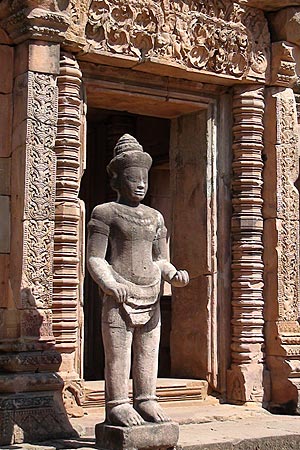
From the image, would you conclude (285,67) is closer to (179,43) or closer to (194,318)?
(179,43)

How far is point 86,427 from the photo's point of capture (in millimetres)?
8422

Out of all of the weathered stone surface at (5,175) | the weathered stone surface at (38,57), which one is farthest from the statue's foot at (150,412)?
the weathered stone surface at (38,57)

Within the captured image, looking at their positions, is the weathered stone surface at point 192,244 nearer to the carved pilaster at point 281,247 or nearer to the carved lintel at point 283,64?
the carved pilaster at point 281,247

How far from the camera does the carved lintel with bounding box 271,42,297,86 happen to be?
10.5 m

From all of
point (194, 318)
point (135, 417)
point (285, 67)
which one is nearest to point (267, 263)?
point (194, 318)

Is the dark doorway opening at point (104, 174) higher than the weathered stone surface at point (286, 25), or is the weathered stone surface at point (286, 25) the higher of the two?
the weathered stone surface at point (286, 25)

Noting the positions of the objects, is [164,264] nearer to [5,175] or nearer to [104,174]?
[5,175]

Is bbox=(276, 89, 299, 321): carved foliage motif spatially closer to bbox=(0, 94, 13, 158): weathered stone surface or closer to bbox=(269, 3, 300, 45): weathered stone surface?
bbox=(269, 3, 300, 45): weathered stone surface

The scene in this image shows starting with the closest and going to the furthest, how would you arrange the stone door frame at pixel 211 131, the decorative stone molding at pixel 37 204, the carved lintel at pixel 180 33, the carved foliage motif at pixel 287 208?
the decorative stone molding at pixel 37 204, the carved lintel at pixel 180 33, the stone door frame at pixel 211 131, the carved foliage motif at pixel 287 208

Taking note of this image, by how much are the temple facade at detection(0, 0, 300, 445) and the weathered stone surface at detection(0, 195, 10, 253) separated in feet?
0.04

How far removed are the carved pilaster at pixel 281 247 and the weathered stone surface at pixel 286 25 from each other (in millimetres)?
593

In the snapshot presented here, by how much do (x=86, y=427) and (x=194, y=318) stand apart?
7.86 ft

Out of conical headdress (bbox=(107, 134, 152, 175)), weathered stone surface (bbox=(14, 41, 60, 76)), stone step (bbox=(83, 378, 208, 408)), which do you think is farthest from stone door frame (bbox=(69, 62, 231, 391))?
conical headdress (bbox=(107, 134, 152, 175))

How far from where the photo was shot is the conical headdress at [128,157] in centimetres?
757
